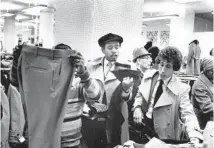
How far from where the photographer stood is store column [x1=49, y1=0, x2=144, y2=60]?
9.21ft

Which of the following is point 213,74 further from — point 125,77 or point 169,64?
point 125,77

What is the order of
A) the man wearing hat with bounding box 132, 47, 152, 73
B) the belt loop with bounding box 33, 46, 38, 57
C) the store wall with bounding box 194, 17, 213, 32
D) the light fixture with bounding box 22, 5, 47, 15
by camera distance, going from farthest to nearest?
the store wall with bounding box 194, 17, 213, 32
the light fixture with bounding box 22, 5, 47, 15
the man wearing hat with bounding box 132, 47, 152, 73
the belt loop with bounding box 33, 46, 38, 57

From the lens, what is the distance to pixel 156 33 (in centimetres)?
1455

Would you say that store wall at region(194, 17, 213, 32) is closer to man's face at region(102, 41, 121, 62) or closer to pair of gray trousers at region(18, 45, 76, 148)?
man's face at region(102, 41, 121, 62)

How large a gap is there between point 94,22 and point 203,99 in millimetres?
1442

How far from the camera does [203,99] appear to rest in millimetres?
2848

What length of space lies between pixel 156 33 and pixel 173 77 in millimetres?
12598

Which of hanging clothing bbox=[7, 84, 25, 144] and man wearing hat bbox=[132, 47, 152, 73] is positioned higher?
man wearing hat bbox=[132, 47, 152, 73]

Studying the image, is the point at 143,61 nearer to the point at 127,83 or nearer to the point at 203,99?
the point at 203,99

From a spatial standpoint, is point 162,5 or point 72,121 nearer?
point 72,121

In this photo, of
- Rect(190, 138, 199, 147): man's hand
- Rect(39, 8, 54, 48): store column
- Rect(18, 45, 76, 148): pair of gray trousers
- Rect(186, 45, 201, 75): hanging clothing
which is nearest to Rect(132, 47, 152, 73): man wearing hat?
Rect(18, 45, 76, 148): pair of gray trousers

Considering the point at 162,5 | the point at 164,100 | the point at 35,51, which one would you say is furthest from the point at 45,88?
the point at 162,5

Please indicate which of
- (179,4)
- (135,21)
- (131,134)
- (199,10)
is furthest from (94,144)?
(199,10)

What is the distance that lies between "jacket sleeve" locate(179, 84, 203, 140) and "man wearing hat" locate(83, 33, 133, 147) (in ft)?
1.77
